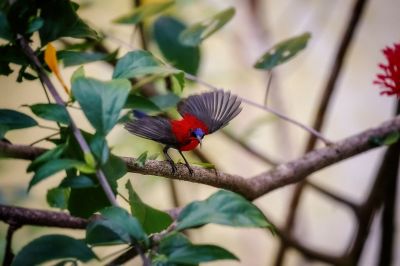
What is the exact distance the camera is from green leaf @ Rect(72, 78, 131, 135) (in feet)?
1.43

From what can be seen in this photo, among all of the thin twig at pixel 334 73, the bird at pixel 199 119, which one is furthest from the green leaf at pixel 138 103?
the thin twig at pixel 334 73

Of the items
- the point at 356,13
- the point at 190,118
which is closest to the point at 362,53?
the point at 356,13

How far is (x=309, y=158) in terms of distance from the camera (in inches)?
30.5

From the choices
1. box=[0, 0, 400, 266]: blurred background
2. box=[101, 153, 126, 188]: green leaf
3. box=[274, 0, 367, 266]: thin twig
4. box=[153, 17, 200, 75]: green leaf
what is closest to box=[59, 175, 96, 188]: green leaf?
box=[101, 153, 126, 188]: green leaf

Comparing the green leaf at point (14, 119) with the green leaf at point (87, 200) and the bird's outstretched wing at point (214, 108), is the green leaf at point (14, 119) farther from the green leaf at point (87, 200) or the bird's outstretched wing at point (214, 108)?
the bird's outstretched wing at point (214, 108)

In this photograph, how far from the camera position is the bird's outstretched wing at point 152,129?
53cm

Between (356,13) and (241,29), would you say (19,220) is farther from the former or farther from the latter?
(241,29)

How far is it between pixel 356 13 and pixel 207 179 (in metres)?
0.68

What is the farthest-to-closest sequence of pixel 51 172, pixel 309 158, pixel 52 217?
pixel 309 158 → pixel 52 217 → pixel 51 172

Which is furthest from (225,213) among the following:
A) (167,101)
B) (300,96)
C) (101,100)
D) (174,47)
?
(300,96)

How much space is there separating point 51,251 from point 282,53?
0.51 m

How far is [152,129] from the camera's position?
1.76 ft

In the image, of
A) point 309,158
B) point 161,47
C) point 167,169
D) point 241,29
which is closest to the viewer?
point 167,169

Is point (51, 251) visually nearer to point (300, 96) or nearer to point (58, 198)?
point (58, 198)
